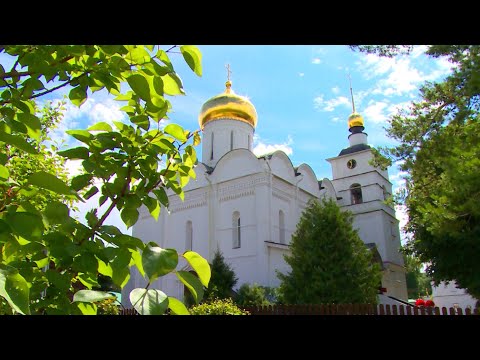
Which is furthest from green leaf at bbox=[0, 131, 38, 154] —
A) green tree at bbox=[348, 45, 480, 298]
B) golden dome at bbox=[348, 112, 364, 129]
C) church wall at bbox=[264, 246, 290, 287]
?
golden dome at bbox=[348, 112, 364, 129]

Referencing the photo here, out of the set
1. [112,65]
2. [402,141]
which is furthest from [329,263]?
[112,65]

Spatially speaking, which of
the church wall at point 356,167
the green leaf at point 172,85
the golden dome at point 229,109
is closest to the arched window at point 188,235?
the golden dome at point 229,109

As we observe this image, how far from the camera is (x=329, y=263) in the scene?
1384 centimetres

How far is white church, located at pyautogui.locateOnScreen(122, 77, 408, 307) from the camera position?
1961 centimetres

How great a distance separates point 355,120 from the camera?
29.2m

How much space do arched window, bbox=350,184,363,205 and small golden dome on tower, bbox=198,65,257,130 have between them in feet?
26.3

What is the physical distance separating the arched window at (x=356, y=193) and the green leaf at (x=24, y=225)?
2716cm

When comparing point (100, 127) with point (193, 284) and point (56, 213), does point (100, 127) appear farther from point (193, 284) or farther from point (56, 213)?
point (193, 284)

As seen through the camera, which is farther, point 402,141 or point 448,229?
point 402,141

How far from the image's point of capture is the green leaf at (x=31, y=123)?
133 centimetres

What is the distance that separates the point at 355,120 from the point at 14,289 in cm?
3009
